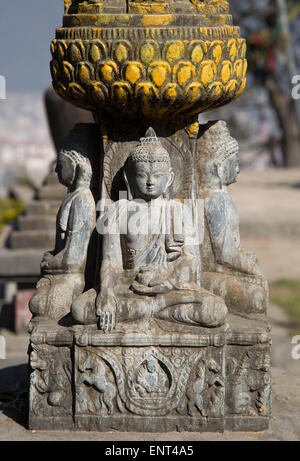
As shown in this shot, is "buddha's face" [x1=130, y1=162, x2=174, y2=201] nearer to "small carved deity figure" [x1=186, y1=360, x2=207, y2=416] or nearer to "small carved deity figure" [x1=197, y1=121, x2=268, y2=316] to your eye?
"small carved deity figure" [x1=197, y1=121, x2=268, y2=316]

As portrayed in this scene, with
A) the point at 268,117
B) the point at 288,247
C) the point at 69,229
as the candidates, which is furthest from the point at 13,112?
the point at 69,229

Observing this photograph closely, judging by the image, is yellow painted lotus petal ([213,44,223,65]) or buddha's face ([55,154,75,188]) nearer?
yellow painted lotus petal ([213,44,223,65])

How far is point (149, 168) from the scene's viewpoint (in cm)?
401

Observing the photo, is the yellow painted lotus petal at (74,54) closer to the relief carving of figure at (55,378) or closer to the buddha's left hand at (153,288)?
the buddha's left hand at (153,288)

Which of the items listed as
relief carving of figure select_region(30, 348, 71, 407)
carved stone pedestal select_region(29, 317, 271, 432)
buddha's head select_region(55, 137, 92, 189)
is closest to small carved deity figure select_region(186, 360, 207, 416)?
carved stone pedestal select_region(29, 317, 271, 432)

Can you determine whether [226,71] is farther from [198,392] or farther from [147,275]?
[198,392]

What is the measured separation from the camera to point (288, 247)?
11.8 metres

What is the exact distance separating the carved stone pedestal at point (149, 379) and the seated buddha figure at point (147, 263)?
4.0 inches

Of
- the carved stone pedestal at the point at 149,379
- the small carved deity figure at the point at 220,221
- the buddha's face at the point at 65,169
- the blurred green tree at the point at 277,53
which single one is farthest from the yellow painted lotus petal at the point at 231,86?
the blurred green tree at the point at 277,53

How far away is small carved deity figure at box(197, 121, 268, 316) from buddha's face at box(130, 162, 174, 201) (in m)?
0.34

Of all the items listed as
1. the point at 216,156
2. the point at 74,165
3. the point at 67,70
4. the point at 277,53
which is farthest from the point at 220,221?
the point at 277,53

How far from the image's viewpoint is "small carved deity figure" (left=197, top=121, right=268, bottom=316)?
14.1 ft

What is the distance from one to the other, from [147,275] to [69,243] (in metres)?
0.53
